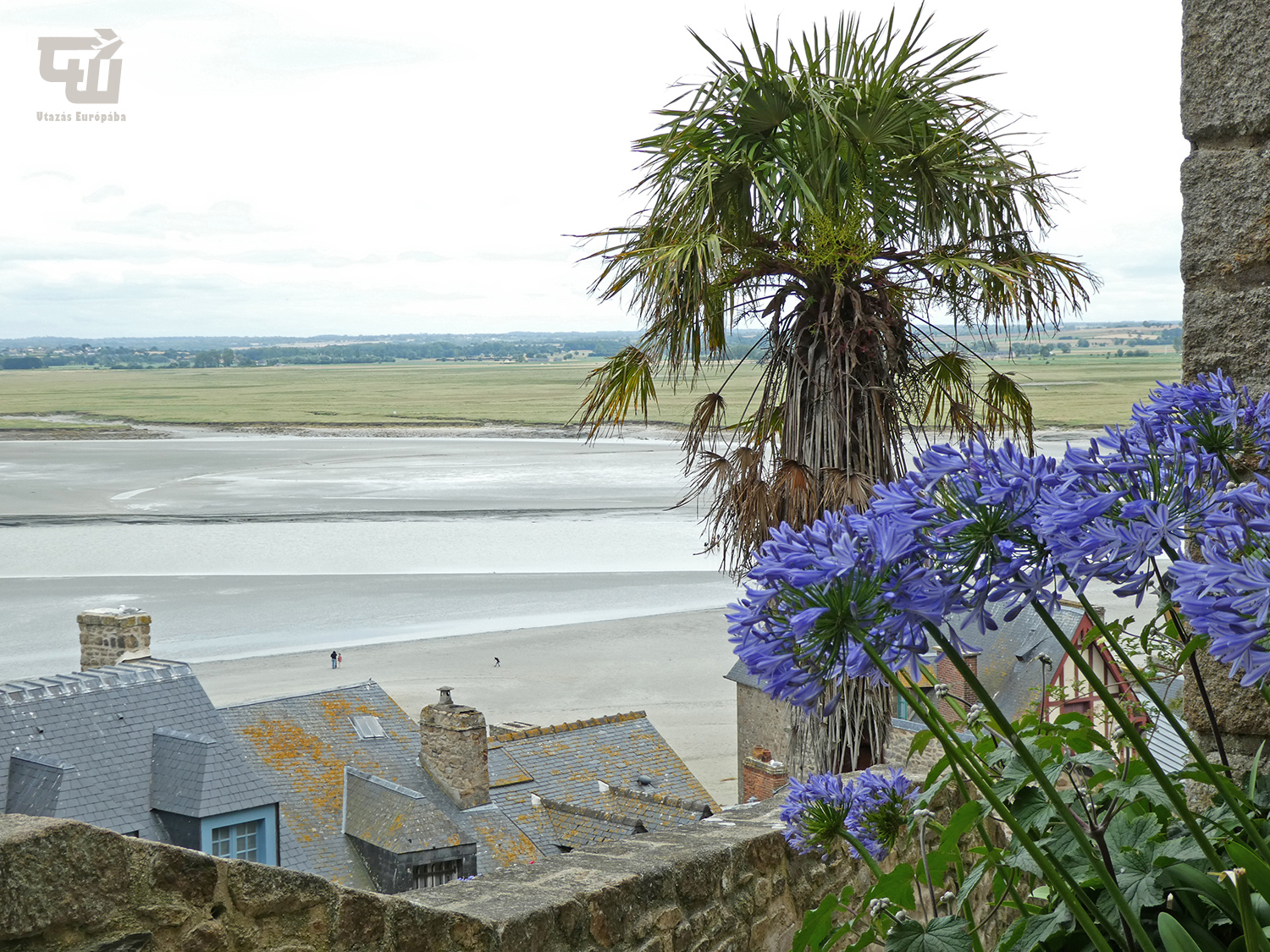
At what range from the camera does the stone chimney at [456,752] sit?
12.8 metres

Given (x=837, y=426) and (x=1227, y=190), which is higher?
(x=1227, y=190)

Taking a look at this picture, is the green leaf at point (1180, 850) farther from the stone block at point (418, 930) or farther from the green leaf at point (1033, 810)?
the stone block at point (418, 930)

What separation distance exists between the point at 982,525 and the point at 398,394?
348 feet

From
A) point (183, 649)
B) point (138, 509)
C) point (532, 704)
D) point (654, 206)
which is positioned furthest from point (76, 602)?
point (654, 206)

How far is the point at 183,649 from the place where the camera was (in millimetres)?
22406

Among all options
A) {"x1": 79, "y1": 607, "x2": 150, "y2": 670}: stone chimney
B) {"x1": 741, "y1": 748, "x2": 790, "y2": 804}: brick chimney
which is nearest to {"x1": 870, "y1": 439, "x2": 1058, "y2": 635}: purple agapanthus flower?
{"x1": 741, "y1": 748, "x2": 790, "y2": 804}: brick chimney

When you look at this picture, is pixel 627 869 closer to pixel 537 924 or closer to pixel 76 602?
pixel 537 924

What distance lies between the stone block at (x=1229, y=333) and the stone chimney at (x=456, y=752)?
36.6 ft

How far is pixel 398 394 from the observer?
344 ft

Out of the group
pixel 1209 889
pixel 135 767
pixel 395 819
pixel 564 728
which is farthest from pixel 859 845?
pixel 564 728

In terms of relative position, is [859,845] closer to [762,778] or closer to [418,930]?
[418,930]

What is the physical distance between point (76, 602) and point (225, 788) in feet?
58.8

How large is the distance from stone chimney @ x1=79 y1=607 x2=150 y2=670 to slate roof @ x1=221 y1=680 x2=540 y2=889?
1547 mm

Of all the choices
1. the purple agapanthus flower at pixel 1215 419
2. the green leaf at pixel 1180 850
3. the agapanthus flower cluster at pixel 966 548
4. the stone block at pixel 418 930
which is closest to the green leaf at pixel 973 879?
the green leaf at pixel 1180 850
